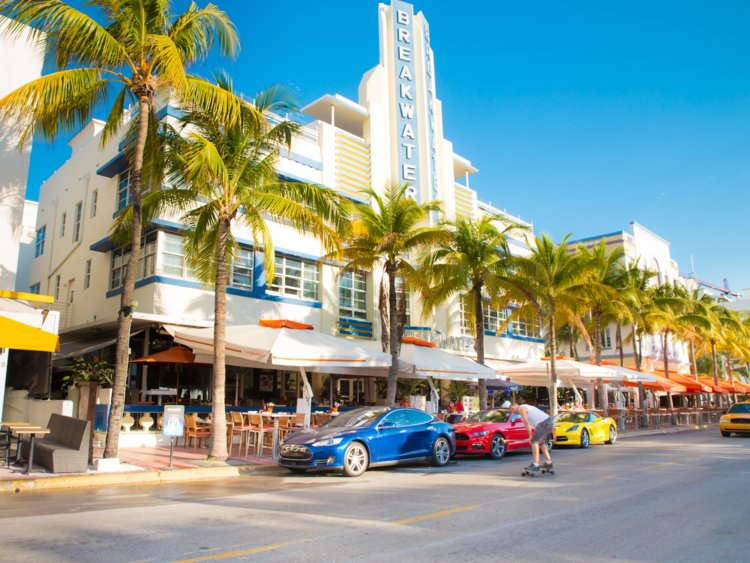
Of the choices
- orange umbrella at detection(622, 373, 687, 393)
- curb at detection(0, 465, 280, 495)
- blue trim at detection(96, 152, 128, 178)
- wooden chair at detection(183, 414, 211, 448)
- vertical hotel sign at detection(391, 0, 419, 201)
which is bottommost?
curb at detection(0, 465, 280, 495)

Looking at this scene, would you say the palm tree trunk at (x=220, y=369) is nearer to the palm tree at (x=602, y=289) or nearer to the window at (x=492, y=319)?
the palm tree at (x=602, y=289)

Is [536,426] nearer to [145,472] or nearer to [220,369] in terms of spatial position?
[220,369]

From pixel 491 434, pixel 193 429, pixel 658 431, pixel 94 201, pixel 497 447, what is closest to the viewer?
pixel 491 434

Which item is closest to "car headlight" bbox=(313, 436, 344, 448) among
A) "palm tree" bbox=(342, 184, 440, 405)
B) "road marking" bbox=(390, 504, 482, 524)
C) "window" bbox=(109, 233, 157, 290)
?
"road marking" bbox=(390, 504, 482, 524)

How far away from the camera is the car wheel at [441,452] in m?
14.5

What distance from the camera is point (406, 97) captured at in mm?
33156

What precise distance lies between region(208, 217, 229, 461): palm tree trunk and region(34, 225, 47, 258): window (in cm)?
2100

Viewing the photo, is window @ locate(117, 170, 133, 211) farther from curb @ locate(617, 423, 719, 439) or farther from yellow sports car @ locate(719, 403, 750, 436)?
yellow sports car @ locate(719, 403, 750, 436)

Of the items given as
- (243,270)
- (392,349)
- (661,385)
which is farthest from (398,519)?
(661,385)

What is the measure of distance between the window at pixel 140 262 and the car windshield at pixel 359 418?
430 inches

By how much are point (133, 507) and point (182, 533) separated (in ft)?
7.87

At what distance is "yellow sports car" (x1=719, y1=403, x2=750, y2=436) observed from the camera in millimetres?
25375

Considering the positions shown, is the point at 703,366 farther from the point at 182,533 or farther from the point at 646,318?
the point at 182,533

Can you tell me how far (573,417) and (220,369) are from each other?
1272 cm
